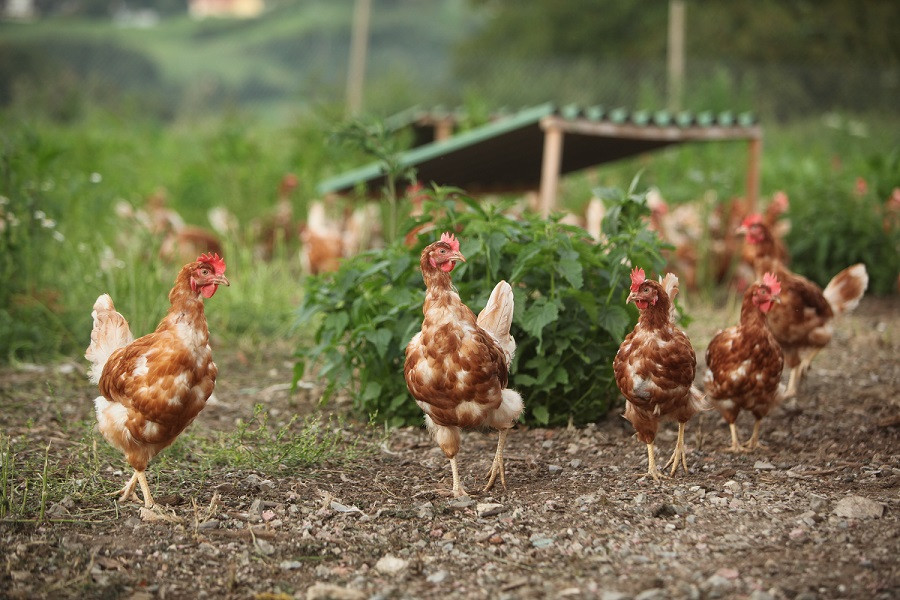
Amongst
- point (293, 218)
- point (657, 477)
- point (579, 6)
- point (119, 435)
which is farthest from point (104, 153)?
point (579, 6)

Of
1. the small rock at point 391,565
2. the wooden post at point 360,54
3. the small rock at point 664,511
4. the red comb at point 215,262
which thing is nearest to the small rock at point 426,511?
the small rock at point 391,565

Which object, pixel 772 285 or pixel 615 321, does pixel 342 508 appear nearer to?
pixel 615 321

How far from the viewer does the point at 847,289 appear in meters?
5.31

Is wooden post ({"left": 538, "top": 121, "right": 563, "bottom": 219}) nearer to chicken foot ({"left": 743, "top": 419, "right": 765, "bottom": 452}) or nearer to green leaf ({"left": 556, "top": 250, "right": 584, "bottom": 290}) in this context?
green leaf ({"left": 556, "top": 250, "right": 584, "bottom": 290})

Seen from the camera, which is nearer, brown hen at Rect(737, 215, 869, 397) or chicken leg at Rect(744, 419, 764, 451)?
chicken leg at Rect(744, 419, 764, 451)

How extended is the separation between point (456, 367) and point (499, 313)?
1.27ft

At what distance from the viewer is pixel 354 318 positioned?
4.40 meters

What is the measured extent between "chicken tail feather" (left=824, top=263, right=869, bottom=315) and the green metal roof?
217 cm

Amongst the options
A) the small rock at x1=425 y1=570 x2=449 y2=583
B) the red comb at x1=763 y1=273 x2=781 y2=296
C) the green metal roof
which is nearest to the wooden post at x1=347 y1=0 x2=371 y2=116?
the green metal roof

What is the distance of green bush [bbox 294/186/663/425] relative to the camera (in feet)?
13.6

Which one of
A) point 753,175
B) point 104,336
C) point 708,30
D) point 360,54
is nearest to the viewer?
point 104,336

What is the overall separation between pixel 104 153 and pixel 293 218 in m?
2.56

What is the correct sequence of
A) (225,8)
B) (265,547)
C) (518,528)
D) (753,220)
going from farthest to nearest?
(225,8) < (753,220) < (518,528) < (265,547)

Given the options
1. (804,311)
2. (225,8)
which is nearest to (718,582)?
(804,311)
